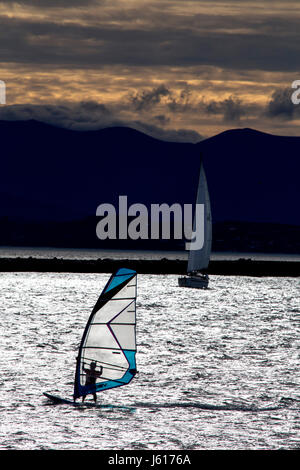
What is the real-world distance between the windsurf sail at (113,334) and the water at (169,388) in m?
1.48

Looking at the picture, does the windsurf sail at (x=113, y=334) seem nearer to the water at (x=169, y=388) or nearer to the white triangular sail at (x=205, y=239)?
the water at (x=169, y=388)

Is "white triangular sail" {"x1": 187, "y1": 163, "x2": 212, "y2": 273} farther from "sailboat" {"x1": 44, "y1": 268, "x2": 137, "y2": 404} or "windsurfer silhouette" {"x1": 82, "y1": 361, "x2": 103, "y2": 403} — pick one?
"windsurfer silhouette" {"x1": 82, "y1": 361, "x2": 103, "y2": 403}

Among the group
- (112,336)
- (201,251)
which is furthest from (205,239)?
(112,336)

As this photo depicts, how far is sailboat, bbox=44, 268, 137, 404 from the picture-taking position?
1277 inches

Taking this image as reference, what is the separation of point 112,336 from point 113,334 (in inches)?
5.5

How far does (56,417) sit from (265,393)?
1083 cm

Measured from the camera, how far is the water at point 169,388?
1135 inches

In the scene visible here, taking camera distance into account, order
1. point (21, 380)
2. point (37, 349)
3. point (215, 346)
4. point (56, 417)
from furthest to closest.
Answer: point (215, 346) → point (37, 349) → point (21, 380) → point (56, 417)

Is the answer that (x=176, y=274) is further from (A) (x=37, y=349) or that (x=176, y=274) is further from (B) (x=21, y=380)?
(B) (x=21, y=380)

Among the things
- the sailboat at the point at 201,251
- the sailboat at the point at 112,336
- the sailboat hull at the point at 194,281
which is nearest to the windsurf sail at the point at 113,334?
the sailboat at the point at 112,336

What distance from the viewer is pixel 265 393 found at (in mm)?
37656

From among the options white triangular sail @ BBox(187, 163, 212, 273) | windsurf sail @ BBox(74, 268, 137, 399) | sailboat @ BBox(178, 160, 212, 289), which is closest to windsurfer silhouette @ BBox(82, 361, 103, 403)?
windsurf sail @ BBox(74, 268, 137, 399)

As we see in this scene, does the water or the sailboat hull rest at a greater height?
the sailboat hull
